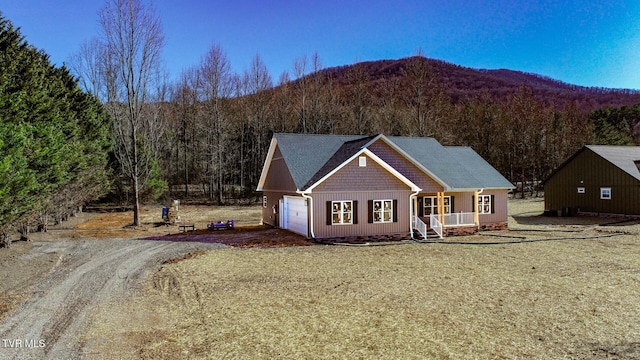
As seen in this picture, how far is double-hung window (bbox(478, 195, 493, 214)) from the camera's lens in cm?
2402

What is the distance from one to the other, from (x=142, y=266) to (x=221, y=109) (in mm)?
33665

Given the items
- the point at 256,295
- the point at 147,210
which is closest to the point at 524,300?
the point at 256,295

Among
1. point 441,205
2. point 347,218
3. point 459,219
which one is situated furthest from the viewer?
point 459,219

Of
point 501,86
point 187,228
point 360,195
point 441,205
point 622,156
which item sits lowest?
point 187,228

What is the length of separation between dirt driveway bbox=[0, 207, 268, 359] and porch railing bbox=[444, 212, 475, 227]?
11856 millimetres

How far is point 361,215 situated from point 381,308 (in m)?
10.5

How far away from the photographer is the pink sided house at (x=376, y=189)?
19594mm

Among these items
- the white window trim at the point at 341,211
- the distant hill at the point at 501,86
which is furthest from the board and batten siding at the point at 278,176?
the distant hill at the point at 501,86

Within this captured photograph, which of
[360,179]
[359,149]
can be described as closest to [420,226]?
[360,179]

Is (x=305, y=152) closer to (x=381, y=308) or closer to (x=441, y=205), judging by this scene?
(x=441, y=205)

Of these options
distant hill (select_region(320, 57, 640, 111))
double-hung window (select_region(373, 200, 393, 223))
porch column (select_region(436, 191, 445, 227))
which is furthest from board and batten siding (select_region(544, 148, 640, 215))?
distant hill (select_region(320, 57, 640, 111))

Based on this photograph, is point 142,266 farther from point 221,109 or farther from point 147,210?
point 221,109

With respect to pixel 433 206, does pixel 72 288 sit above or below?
below

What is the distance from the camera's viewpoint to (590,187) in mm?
30891
